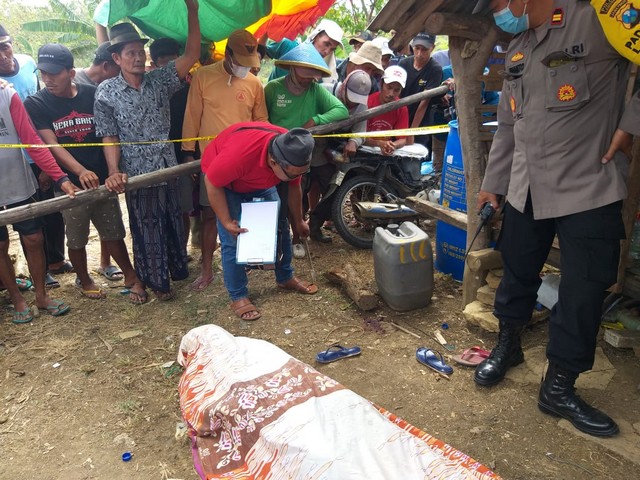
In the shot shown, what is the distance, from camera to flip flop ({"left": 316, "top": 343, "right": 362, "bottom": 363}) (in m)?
3.19

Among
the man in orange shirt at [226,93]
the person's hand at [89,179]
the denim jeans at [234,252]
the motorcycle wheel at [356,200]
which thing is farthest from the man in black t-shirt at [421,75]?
the person's hand at [89,179]

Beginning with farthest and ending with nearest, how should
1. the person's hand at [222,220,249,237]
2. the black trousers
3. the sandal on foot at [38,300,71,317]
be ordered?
the sandal on foot at [38,300,71,317]
the person's hand at [222,220,249,237]
the black trousers

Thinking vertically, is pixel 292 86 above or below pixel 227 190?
above

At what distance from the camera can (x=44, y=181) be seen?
4.21 m

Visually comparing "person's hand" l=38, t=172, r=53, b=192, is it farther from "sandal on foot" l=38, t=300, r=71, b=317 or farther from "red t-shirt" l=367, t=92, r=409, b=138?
"red t-shirt" l=367, t=92, r=409, b=138

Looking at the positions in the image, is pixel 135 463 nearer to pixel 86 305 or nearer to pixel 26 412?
pixel 26 412

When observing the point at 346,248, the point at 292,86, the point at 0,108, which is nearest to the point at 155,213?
the point at 0,108

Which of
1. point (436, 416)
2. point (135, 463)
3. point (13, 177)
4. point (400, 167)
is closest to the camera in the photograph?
point (135, 463)

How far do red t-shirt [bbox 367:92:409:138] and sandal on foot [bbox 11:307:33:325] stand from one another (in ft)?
11.8

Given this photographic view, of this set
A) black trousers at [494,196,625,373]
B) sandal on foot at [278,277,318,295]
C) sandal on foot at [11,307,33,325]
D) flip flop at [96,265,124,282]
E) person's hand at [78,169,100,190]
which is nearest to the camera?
black trousers at [494,196,625,373]

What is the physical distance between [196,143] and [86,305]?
172 cm

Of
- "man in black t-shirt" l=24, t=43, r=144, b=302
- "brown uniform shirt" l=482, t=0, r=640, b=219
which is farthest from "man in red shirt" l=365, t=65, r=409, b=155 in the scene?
"man in black t-shirt" l=24, t=43, r=144, b=302

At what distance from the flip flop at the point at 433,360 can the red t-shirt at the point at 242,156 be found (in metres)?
1.54

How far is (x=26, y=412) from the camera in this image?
292 cm
